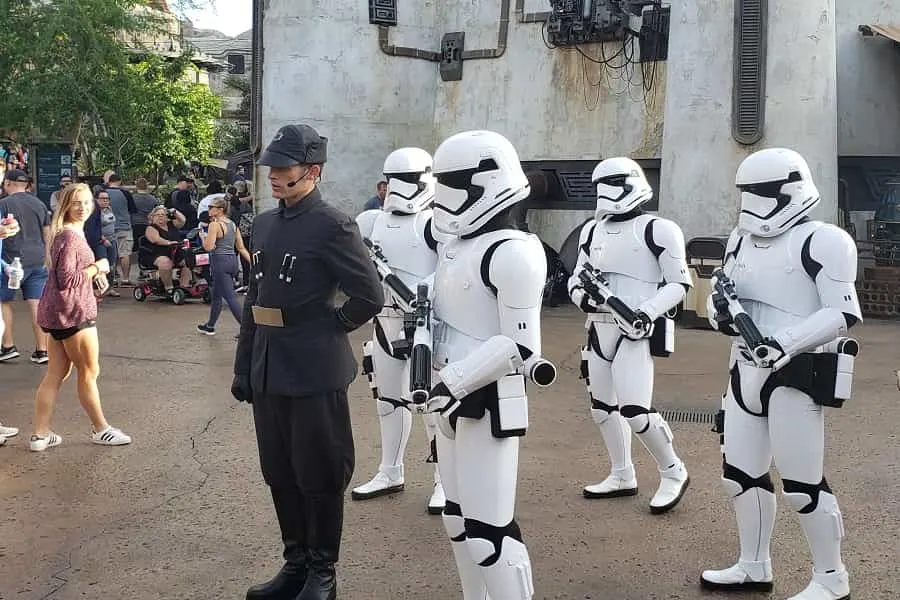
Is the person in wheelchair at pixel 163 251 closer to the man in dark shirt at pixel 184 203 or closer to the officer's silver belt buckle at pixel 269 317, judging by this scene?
the man in dark shirt at pixel 184 203

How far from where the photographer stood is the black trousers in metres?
3.94

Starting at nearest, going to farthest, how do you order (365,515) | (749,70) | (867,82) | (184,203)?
(365,515) < (749,70) < (867,82) < (184,203)

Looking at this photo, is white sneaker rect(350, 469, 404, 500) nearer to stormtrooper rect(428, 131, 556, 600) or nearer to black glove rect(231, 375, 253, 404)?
black glove rect(231, 375, 253, 404)

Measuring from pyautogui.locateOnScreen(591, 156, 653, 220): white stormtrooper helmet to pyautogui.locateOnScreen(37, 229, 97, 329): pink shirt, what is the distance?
327cm

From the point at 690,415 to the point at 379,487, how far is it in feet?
10.2

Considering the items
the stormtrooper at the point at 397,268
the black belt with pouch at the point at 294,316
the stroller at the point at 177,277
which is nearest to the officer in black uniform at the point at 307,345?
the black belt with pouch at the point at 294,316

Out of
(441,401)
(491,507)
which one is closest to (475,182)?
(441,401)

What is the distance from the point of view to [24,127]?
17984mm

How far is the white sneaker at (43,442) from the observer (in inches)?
252

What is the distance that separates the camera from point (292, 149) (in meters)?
3.92

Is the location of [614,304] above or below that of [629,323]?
above

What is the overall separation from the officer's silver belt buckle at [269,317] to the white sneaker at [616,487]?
245 centimetres

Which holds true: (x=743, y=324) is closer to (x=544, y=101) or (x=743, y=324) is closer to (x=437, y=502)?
(x=437, y=502)

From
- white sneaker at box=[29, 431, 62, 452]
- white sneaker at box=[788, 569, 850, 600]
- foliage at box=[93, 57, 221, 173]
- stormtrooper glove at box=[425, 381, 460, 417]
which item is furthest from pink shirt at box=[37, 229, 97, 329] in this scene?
foliage at box=[93, 57, 221, 173]
